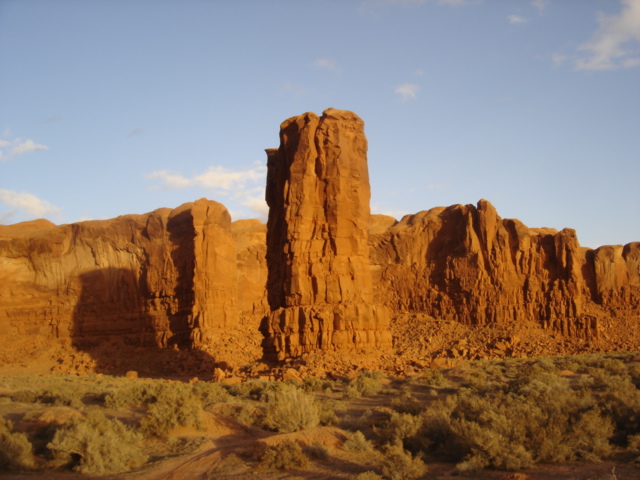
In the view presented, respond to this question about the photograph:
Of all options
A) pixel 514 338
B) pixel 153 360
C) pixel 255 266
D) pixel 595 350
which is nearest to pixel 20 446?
pixel 153 360

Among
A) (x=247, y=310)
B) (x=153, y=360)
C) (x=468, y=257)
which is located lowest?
(x=153, y=360)

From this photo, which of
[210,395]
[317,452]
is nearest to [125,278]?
[210,395]

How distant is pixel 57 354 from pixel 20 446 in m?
38.0

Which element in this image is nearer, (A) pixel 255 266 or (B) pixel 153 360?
(B) pixel 153 360

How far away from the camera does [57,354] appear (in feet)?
151

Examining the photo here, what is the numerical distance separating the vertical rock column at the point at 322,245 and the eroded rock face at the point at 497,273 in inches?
873

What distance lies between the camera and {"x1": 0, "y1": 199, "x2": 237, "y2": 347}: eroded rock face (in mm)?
43438

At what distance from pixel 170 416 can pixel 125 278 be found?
1460 inches

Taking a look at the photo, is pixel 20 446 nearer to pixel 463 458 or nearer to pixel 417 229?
pixel 463 458

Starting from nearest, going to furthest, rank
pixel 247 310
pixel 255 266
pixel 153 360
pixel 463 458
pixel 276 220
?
pixel 463 458 < pixel 276 220 < pixel 153 360 < pixel 247 310 < pixel 255 266

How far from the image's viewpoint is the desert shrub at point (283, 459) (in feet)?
34.9

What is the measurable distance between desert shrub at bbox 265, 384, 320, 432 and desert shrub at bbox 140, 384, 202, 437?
159 centimetres

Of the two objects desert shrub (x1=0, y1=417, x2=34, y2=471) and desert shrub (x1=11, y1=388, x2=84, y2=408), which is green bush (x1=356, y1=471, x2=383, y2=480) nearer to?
desert shrub (x1=0, y1=417, x2=34, y2=471)

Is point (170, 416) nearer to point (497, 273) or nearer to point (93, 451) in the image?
point (93, 451)
